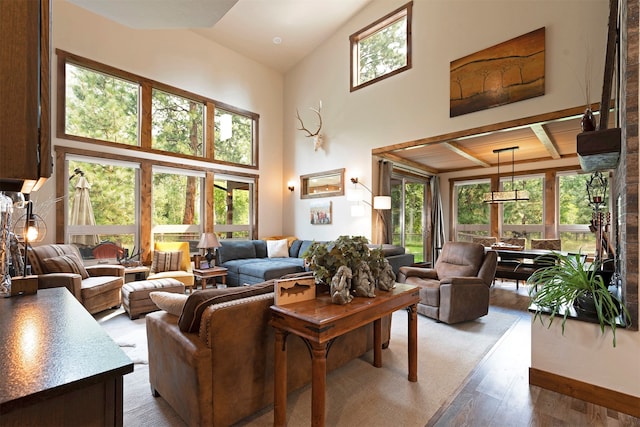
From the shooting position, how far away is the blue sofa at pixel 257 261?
16.8 ft

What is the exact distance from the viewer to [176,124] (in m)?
5.92

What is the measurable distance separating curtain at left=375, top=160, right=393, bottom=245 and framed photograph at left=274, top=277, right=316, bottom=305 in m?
4.02

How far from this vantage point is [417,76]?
5266 mm

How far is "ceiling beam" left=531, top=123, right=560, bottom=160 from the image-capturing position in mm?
4394

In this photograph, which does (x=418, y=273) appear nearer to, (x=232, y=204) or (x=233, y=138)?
(x=232, y=204)

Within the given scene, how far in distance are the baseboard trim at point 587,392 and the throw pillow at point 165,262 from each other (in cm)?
482

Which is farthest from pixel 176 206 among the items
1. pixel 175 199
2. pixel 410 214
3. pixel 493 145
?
pixel 493 145

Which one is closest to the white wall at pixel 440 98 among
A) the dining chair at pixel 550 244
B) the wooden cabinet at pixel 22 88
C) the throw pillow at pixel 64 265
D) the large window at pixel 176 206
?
the dining chair at pixel 550 244

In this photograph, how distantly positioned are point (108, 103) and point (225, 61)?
251cm

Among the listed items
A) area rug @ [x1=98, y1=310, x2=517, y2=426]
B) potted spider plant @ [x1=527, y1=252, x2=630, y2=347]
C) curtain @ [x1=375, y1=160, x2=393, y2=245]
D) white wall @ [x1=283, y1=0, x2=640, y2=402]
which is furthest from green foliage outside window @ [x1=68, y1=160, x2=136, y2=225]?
potted spider plant @ [x1=527, y1=252, x2=630, y2=347]

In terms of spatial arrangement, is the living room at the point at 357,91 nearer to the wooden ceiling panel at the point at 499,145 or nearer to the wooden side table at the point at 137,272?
the wooden ceiling panel at the point at 499,145

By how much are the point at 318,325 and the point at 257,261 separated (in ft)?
14.5

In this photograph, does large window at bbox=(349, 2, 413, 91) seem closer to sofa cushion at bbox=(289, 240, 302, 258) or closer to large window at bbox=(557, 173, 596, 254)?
sofa cushion at bbox=(289, 240, 302, 258)

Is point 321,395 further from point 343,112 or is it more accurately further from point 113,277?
point 343,112
